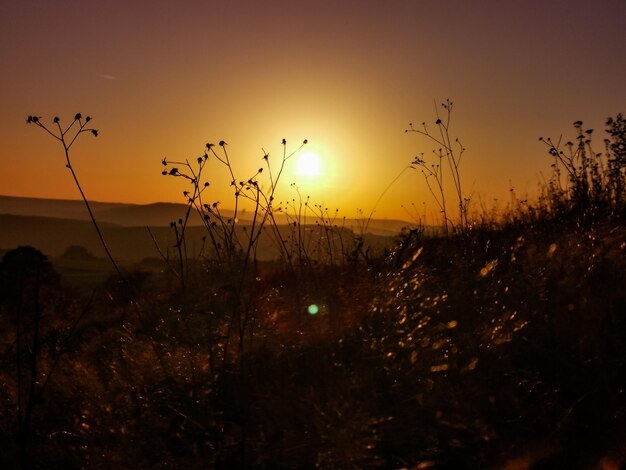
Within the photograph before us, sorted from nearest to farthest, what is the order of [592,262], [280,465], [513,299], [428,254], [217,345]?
[280,465] → [217,345] → [513,299] → [592,262] → [428,254]

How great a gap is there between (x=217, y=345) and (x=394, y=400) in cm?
100

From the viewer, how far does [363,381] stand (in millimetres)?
2443

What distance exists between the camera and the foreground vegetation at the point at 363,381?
2.18 m

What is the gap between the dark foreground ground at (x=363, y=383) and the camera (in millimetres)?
2176

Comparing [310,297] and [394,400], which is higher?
[310,297]

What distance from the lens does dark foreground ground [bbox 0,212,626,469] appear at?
2176 millimetres

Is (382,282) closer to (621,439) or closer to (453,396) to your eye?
(453,396)

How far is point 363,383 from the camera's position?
2.43 metres

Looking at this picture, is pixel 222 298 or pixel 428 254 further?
pixel 428 254

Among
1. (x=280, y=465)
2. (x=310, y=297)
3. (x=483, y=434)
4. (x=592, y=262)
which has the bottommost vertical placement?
(x=280, y=465)

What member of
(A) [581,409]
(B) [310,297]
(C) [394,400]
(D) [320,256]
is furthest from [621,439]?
(D) [320,256]

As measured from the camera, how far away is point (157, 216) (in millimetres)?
184625

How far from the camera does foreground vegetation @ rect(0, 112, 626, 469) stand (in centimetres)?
218

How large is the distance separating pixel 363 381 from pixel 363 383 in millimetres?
12
